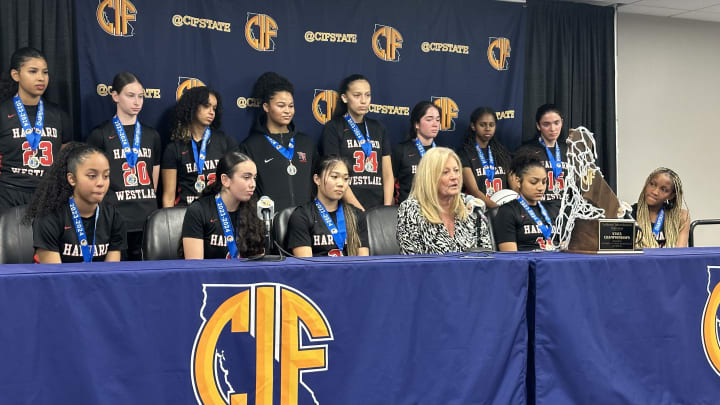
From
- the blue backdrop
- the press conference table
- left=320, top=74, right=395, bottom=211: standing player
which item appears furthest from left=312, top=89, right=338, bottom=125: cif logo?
the press conference table

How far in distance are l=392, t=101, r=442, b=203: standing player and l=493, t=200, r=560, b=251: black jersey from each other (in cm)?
138

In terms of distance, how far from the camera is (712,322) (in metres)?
2.63

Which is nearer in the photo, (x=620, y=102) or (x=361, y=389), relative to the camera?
(x=361, y=389)

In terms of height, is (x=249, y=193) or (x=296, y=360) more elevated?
(x=249, y=193)

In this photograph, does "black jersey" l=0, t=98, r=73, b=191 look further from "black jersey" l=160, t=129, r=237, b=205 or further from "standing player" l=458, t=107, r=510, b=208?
"standing player" l=458, t=107, r=510, b=208

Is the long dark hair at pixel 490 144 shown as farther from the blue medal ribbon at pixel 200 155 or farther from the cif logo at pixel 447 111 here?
the blue medal ribbon at pixel 200 155

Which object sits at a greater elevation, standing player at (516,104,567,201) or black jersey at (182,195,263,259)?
standing player at (516,104,567,201)

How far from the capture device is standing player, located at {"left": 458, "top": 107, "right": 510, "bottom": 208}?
575cm

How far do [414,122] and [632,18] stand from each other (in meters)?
3.29

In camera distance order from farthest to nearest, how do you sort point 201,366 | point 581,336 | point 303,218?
point 303,218 < point 581,336 < point 201,366

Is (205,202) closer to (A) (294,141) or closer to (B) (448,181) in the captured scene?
(B) (448,181)

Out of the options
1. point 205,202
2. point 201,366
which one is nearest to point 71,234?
point 205,202

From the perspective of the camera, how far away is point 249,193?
3.47 meters

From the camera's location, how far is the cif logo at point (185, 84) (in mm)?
5125
